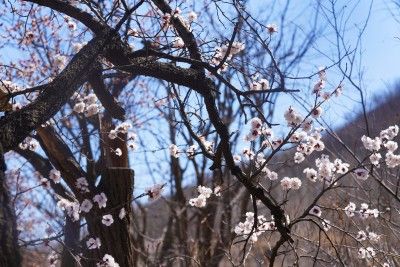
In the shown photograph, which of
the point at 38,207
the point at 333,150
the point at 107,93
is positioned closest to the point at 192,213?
the point at 38,207

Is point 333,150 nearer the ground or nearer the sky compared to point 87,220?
nearer the sky

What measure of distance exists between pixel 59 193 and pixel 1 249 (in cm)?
389

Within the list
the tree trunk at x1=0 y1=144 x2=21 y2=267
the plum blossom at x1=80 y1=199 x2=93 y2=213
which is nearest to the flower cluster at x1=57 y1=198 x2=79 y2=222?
the plum blossom at x1=80 y1=199 x2=93 y2=213

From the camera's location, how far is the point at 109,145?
5.04m

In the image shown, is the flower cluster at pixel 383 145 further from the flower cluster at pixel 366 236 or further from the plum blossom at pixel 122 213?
the plum blossom at pixel 122 213

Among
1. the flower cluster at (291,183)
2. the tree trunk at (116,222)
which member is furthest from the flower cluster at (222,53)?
the flower cluster at (291,183)

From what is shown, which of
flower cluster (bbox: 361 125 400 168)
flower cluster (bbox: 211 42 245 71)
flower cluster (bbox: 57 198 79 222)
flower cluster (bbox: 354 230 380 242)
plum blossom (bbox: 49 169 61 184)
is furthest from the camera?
flower cluster (bbox: 354 230 380 242)

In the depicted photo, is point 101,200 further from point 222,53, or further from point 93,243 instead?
point 222,53

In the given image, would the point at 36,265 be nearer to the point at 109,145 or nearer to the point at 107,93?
the point at 109,145

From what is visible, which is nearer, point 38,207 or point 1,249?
point 1,249

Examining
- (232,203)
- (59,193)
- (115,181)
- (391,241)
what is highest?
(232,203)

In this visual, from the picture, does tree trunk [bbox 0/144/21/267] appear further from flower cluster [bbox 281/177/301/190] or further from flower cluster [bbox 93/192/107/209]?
flower cluster [bbox 281/177/301/190]

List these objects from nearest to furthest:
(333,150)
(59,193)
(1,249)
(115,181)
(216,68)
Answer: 1. (1,249)
2. (216,68)
3. (115,181)
4. (59,193)
5. (333,150)

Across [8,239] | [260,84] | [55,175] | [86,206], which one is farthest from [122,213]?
[8,239]
